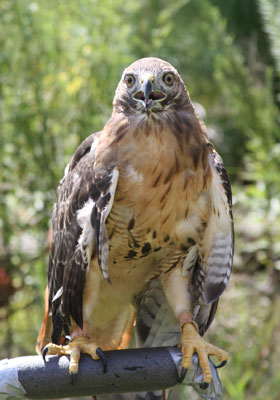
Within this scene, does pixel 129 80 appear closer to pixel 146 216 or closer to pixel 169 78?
pixel 169 78

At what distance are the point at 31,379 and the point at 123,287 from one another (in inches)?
33.7

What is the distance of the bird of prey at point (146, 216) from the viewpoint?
88.6 inches

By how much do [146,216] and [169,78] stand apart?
478mm

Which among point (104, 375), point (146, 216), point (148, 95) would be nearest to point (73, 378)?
point (104, 375)

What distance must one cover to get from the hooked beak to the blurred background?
65.6 inches

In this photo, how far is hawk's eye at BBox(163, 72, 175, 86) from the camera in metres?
2.20

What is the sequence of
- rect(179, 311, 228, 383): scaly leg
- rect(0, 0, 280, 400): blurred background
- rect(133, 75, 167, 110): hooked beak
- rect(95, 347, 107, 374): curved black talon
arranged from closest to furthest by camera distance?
rect(95, 347, 107, 374): curved black talon
rect(133, 75, 167, 110): hooked beak
rect(179, 311, 228, 383): scaly leg
rect(0, 0, 280, 400): blurred background

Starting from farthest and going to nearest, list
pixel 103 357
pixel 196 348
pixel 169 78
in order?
1. pixel 196 348
2. pixel 169 78
3. pixel 103 357

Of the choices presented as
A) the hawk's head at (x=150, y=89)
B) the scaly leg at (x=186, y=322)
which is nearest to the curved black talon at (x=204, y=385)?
the scaly leg at (x=186, y=322)

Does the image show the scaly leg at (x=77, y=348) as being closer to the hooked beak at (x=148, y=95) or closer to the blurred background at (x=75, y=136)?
the hooked beak at (x=148, y=95)

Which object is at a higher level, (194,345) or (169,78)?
(169,78)

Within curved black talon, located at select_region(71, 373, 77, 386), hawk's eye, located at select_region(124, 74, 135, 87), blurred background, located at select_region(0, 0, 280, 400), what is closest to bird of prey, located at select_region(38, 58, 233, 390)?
hawk's eye, located at select_region(124, 74, 135, 87)

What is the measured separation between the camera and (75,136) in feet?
13.8

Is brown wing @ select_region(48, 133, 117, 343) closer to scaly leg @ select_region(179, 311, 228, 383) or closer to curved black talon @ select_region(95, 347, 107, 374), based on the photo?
curved black talon @ select_region(95, 347, 107, 374)
